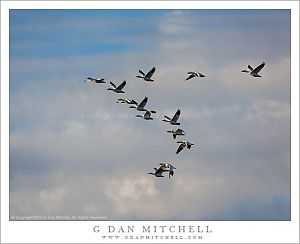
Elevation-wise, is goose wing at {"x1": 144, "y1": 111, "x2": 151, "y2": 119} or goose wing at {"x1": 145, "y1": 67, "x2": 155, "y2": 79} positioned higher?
goose wing at {"x1": 145, "y1": 67, "x2": 155, "y2": 79}

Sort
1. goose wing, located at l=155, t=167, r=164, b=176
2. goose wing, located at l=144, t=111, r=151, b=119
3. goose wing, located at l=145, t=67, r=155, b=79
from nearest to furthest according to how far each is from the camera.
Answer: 1. goose wing, located at l=155, t=167, r=164, b=176
2. goose wing, located at l=144, t=111, r=151, b=119
3. goose wing, located at l=145, t=67, r=155, b=79

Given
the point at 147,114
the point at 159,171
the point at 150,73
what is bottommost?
the point at 159,171

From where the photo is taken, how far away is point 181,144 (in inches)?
2776

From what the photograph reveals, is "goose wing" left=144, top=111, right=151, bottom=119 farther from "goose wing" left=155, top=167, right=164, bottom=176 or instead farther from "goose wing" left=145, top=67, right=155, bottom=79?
"goose wing" left=155, top=167, right=164, bottom=176

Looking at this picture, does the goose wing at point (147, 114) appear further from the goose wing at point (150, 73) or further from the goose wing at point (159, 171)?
the goose wing at point (159, 171)

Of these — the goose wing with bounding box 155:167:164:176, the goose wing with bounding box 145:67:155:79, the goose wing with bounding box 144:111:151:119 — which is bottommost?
the goose wing with bounding box 155:167:164:176

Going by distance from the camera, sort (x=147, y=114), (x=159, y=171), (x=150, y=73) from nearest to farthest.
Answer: (x=159, y=171) → (x=147, y=114) → (x=150, y=73)

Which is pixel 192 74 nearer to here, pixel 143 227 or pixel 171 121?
pixel 171 121

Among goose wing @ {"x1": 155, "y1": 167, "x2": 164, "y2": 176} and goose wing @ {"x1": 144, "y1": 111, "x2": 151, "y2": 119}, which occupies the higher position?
goose wing @ {"x1": 144, "y1": 111, "x2": 151, "y2": 119}

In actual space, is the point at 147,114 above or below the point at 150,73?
below

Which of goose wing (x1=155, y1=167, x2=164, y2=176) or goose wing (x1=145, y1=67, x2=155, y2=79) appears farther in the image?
goose wing (x1=145, y1=67, x2=155, y2=79)

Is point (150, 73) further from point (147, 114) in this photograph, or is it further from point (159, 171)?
point (159, 171)

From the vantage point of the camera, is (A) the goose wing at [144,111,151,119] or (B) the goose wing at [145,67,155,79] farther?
(B) the goose wing at [145,67,155,79]

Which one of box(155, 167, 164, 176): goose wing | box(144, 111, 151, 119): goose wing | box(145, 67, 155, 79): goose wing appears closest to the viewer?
box(155, 167, 164, 176): goose wing
